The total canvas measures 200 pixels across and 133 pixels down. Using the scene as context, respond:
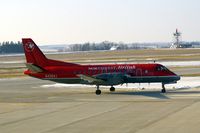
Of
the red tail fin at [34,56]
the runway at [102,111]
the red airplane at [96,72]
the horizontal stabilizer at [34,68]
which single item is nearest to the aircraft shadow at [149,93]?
the runway at [102,111]

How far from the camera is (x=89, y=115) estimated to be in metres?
27.5

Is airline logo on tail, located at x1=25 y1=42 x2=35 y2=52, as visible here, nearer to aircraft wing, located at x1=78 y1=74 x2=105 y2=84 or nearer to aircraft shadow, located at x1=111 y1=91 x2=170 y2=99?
aircraft wing, located at x1=78 y1=74 x2=105 y2=84

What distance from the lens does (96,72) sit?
42531 millimetres

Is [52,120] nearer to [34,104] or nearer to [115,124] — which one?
[115,124]

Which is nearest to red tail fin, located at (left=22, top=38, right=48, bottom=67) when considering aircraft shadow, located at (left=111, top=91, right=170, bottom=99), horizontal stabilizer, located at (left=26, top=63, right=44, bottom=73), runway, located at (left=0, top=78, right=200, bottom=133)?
horizontal stabilizer, located at (left=26, top=63, right=44, bottom=73)

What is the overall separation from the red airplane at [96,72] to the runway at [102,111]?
3.77 feet

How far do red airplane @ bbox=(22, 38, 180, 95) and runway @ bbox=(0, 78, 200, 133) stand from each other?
3.77 feet

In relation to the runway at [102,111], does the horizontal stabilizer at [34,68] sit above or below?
above

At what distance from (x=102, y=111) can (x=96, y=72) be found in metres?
13.7

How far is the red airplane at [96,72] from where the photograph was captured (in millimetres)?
41031

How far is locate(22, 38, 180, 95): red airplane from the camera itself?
41031 millimetres

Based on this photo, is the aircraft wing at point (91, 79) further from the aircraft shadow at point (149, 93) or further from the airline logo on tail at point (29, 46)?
the airline logo on tail at point (29, 46)

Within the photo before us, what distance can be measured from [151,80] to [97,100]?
779cm

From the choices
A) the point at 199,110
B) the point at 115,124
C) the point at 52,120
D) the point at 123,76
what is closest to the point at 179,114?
the point at 199,110
